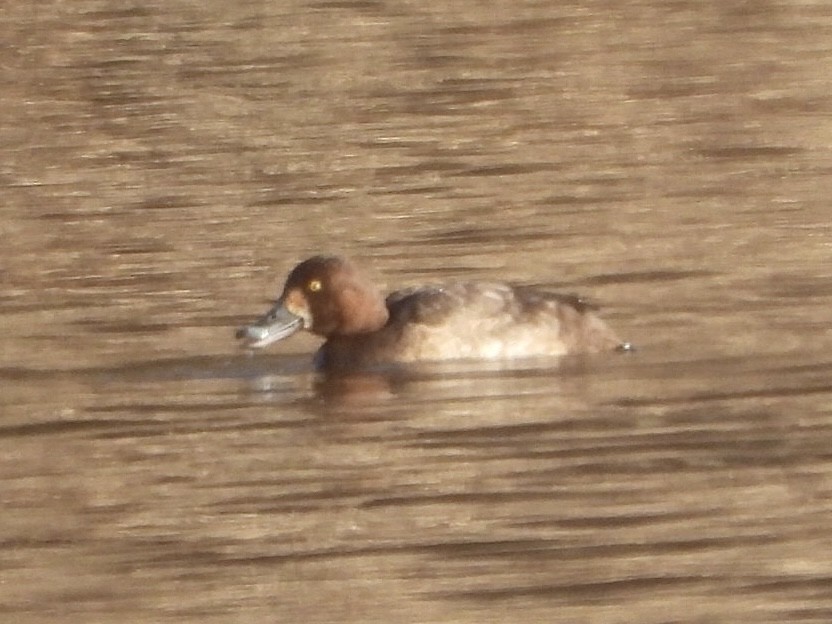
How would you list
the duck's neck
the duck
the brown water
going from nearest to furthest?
the brown water
the duck
the duck's neck

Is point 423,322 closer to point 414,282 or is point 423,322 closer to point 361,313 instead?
point 361,313

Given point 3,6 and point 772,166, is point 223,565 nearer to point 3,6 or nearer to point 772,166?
point 772,166

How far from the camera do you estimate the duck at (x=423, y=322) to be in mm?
11852

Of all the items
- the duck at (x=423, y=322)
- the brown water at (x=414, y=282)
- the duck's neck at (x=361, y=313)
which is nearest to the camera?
the brown water at (x=414, y=282)

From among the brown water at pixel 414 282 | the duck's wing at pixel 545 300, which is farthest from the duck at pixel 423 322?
the brown water at pixel 414 282

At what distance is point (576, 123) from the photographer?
18453 mm

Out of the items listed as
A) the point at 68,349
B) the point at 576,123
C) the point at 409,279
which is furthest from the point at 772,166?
the point at 68,349

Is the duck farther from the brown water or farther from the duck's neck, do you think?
the brown water

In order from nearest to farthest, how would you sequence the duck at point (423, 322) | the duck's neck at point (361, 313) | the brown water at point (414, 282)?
the brown water at point (414, 282), the duck at point (423, 322), the duck's neck at point (361, 313)

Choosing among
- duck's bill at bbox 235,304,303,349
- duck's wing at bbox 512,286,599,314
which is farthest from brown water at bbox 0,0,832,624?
duck's wing at bbox 512,286,599,314

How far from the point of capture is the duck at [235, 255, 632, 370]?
38.9 ft

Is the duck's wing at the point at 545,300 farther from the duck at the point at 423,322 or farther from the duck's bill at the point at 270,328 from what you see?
the duck's bill at the point at 270,328

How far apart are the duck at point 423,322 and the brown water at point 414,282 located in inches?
6.2

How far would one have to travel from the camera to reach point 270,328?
39.5 feet
